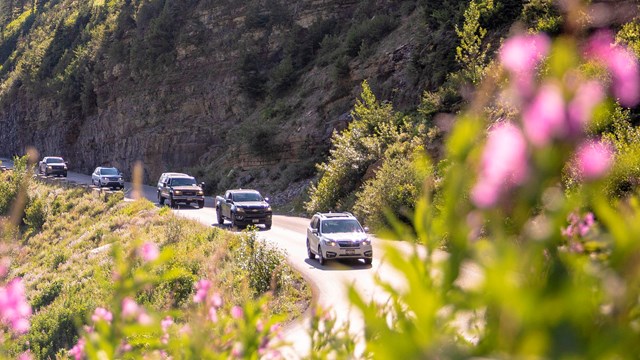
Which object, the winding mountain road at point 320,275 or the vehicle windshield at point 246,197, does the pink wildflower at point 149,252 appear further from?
the vehicle windshield at point 246,197

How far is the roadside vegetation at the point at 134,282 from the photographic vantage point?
3.11 m

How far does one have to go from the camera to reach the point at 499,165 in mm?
1556

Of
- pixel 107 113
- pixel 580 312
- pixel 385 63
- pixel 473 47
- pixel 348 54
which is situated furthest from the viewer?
pixel 107 113

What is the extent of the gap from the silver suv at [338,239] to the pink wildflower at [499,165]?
16386 mm

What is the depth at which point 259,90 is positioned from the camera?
55594 mm

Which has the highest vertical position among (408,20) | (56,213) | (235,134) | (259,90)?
(408,20)

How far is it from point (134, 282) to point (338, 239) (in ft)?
50.6

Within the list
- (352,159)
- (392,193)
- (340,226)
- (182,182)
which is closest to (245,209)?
(392,193)

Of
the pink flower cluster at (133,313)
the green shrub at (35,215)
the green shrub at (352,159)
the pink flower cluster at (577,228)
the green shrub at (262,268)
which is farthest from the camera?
the green shrub at (35,215)

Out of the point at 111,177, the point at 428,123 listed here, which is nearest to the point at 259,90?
the point at 111,177

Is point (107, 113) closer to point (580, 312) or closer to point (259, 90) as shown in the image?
point (259, 90)

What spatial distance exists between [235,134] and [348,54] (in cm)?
1208

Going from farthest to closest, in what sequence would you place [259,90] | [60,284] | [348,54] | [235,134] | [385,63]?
[259,90], [235,134], [348,54], [385,63], [60,284]

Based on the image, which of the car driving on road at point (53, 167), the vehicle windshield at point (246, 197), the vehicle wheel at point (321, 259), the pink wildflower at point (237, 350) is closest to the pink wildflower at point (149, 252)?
the pink wildflower at point (237, 350)
